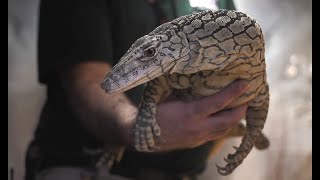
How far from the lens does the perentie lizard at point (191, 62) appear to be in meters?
1.21

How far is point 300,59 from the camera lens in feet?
4.80

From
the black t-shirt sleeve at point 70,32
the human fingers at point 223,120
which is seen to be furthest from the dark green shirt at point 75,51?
the human fingers at point 223,120

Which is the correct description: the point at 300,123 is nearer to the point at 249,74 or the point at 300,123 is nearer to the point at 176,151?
the point at 249,74

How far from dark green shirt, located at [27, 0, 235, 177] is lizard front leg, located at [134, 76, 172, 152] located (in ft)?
0.08

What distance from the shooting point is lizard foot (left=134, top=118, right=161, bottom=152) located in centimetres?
129

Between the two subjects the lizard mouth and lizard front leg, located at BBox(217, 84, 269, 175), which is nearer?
the lizard mouth

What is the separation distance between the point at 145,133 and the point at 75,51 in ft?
0.84

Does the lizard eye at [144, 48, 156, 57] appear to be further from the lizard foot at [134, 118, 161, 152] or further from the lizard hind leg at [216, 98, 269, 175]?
the lizard hind leg at [216, 98, 269, 175]

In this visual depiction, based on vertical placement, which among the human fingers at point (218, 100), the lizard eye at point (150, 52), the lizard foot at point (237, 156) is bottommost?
the lizard foot at point (237, 156)

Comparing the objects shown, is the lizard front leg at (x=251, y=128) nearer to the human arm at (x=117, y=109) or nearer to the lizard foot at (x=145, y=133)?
the human arm at (x=117, y=109)

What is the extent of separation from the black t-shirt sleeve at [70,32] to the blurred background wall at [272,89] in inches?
1.0

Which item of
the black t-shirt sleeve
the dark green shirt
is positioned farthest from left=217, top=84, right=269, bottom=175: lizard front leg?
the black t-shirt sleeve

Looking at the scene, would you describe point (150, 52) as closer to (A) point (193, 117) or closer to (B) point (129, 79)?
(B) point (129, 79)
